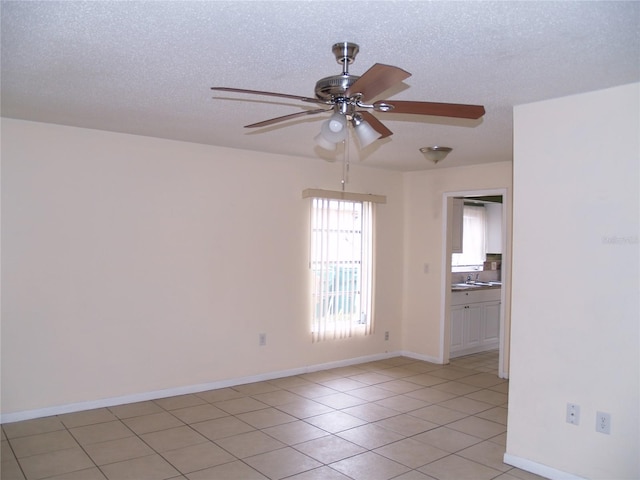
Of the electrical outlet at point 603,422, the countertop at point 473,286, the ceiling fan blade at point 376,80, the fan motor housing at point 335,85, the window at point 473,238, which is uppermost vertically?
the fan motor housing at point 335,85

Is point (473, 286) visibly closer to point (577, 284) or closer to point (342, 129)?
point (577, 284)

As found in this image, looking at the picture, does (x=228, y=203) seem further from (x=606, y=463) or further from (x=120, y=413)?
(x=606, y=463)

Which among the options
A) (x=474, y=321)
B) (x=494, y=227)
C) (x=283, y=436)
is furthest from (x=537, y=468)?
(x=494, y=227)

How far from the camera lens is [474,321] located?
671cm

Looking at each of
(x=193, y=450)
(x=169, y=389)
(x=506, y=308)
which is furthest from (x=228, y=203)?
(x=506, y=308)

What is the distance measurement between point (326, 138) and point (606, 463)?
247cm

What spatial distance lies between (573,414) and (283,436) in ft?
6.50

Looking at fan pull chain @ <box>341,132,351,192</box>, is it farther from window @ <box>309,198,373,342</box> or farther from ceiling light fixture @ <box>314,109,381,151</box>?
ceiling light fixture @ <box>314,109,381,151</box>

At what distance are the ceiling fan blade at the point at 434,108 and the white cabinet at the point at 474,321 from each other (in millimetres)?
4423

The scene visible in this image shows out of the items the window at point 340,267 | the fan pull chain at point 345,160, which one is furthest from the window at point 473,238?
the fan pull chain at point 345,160

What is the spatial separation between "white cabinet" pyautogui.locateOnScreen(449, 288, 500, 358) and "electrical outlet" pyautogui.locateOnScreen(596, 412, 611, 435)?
10.7 feet

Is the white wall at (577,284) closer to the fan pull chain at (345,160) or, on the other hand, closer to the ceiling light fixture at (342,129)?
the ceiling light fixture at (342,129)

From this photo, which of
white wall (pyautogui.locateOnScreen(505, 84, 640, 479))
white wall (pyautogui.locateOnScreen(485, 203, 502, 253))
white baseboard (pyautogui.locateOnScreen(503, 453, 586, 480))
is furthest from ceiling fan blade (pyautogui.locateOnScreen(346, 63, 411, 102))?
white wall (pyautogui.locateOnScreen(485, 203, 502, 253))

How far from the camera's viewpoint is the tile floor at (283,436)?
125 inches
